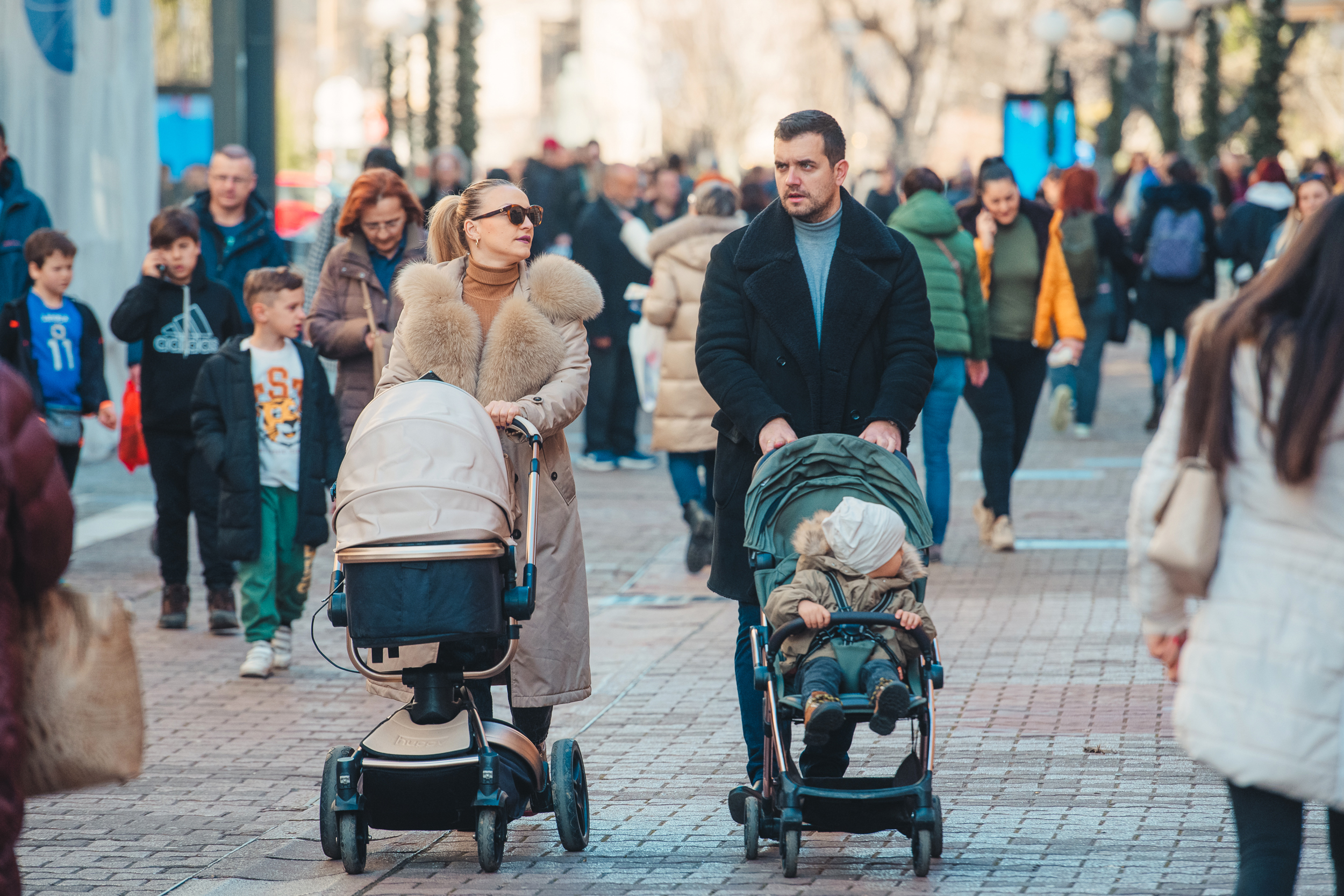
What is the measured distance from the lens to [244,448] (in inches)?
316

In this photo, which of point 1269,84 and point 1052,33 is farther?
point 1052,33

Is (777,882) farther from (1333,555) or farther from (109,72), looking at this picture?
(109,72)

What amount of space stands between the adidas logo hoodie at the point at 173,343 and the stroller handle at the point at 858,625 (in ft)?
15.8

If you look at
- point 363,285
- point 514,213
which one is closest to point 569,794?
point 514,213

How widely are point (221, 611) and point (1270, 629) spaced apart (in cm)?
658

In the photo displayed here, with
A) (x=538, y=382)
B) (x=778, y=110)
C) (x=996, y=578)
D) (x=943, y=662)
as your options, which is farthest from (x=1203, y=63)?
(x=778, y=110)

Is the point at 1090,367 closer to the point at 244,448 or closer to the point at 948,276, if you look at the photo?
the point at 948,276

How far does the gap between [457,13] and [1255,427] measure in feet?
87.3

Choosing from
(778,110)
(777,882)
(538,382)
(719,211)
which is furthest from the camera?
(778,110)

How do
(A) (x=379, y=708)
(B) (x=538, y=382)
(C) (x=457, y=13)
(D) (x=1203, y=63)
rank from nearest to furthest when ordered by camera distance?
(B) (x=538, y=382) < (A) (x=379, y=708) < (D) (x=1203, y=63) < (C) (x=457, y=13)

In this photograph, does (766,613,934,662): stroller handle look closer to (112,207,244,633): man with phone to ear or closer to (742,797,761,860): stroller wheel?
(742,797,761,860): stroller wheel

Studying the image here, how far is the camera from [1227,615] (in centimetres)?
363

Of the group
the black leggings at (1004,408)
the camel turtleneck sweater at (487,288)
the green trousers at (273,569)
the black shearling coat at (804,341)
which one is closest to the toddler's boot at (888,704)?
the black shearling coat at (804,341)

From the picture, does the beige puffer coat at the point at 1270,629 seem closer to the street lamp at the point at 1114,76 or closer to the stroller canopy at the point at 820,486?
the stroller canopy at the point at 820,486
